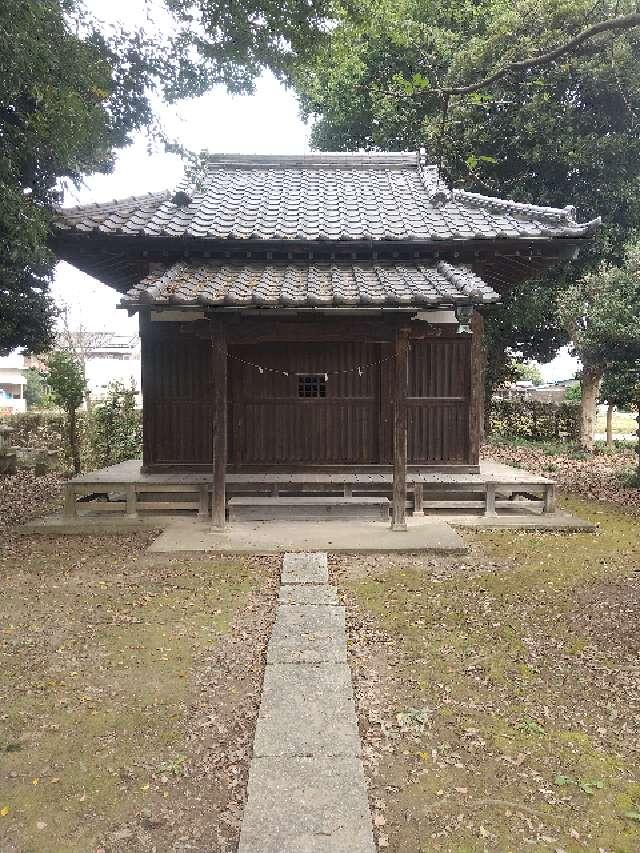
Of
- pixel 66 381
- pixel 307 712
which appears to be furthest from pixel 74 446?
pixel 307 712

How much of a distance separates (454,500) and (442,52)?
13877 mm

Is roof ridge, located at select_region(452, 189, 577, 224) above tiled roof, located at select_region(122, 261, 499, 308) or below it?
above

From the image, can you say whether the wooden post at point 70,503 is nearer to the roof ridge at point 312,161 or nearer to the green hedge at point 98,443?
the green hedge at point 98,443

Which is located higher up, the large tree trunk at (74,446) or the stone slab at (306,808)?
the large tree trunk at (74,446)

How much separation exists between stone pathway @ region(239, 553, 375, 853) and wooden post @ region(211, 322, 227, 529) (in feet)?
10.4

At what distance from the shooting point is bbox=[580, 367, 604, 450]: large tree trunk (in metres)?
17.8

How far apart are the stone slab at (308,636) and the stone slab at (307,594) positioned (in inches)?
5.4

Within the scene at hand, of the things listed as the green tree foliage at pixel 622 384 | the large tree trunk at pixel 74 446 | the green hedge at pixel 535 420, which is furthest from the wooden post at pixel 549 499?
the green hedge at pixel 535 420

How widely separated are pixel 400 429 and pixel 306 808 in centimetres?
542

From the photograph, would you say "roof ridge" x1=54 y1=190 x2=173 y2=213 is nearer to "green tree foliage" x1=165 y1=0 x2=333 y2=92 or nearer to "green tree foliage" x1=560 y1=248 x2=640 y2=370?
"green tree foliage" x1=165 y1=0 x2=333 y2=92

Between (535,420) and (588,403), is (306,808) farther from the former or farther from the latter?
(535,420)

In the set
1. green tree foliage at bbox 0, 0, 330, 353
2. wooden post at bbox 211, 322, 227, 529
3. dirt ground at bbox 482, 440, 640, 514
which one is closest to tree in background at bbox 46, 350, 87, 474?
green tree foliage at bbox 0, 0, 330, 353

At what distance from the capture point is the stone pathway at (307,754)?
7.97 feet

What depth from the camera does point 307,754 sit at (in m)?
2.99
